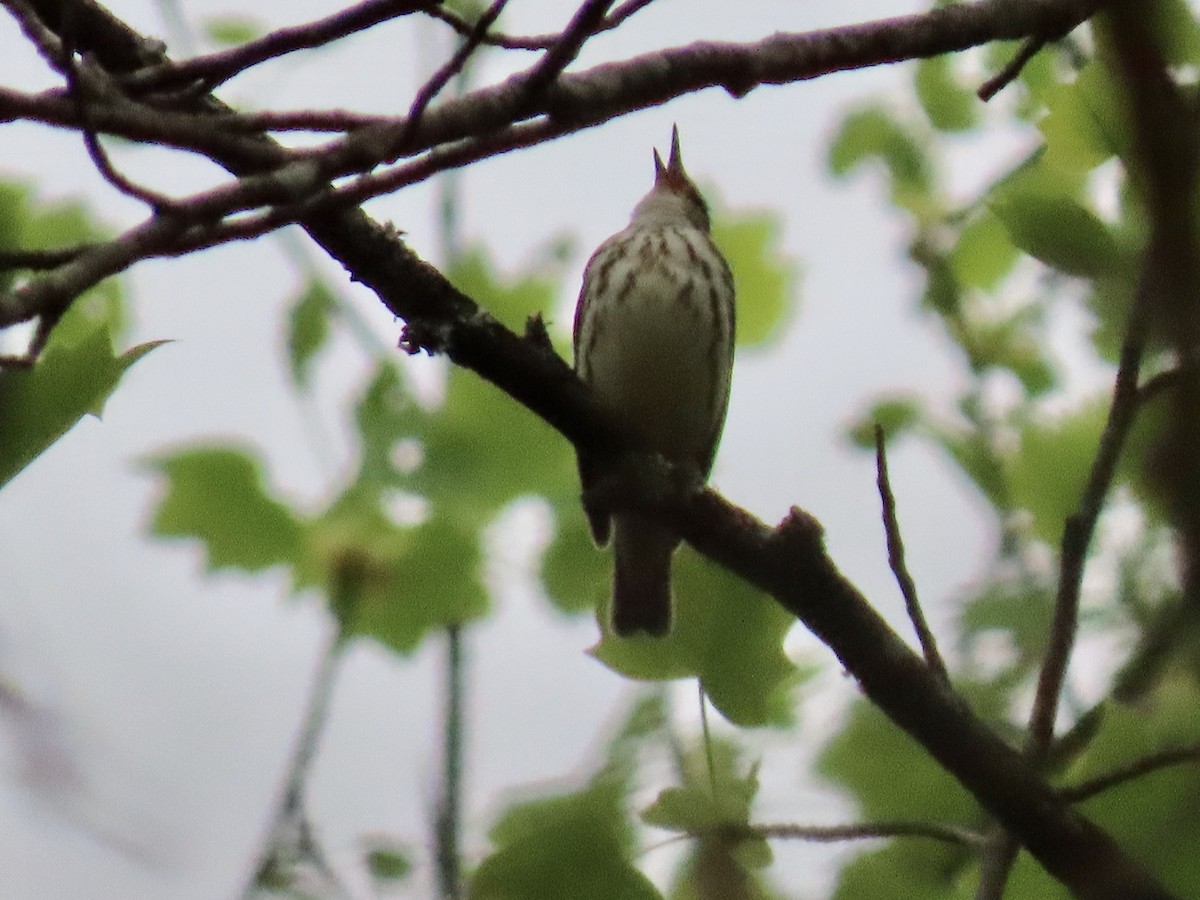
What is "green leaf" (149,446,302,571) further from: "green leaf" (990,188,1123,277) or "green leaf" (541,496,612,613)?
"green leaf" (990,188,1123,277)

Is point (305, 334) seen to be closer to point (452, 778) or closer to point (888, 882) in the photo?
point (452, 778)

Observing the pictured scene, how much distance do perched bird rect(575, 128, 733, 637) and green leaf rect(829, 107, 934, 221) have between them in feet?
1.23

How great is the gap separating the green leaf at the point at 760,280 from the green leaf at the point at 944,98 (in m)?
0.32

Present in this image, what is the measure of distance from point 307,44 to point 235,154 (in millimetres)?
79

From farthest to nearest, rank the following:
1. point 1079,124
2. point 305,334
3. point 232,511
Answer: point 305,334, point 232,511, point 1079,124

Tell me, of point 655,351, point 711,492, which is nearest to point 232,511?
point 711,492

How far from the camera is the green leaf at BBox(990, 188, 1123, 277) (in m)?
1.04


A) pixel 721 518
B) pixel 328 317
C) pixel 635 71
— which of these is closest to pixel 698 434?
pixel 328 317

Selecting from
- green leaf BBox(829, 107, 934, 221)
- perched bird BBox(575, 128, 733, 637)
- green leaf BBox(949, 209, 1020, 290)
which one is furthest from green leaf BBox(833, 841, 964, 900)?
green leaf BBox(829, 107, 934, 221)

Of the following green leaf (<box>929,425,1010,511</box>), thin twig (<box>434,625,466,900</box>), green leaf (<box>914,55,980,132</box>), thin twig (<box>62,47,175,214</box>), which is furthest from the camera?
green leaf (<box>914,55,980,132</box>)

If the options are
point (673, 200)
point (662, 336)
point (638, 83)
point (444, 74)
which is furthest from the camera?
point (673, 200)

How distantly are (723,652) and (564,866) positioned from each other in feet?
0.88

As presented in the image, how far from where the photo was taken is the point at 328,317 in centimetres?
203

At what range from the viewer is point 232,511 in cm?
177
